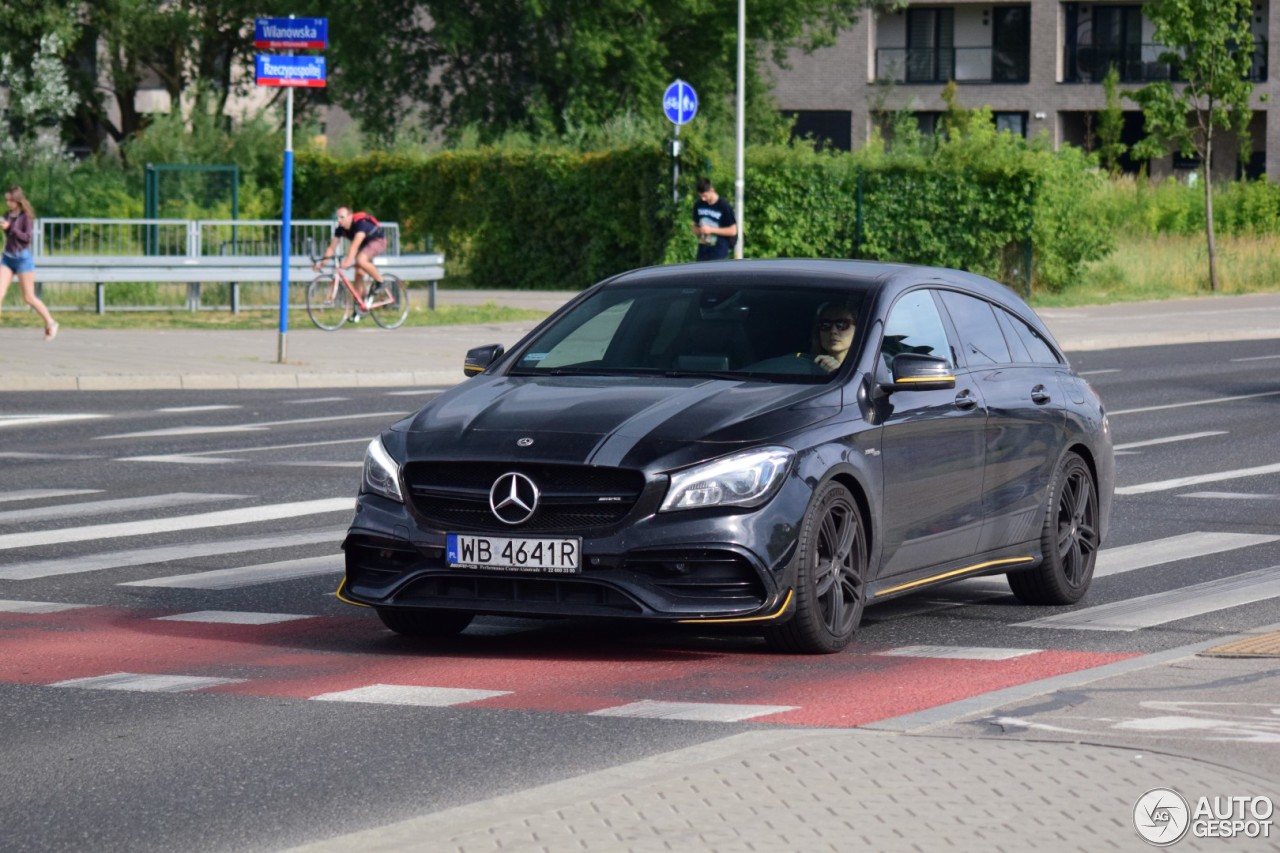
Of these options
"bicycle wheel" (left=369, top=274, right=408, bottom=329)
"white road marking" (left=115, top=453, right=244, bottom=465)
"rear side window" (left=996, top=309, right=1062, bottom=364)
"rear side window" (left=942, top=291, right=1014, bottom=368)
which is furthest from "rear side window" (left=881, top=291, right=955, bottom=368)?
"bicycle wheel" (left=369, top=274, right=408, bottom=329)

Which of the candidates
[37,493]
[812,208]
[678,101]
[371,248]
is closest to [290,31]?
[371,248]

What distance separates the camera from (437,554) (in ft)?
26.7

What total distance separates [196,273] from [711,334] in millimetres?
23718

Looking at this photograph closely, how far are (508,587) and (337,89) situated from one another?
4806cm

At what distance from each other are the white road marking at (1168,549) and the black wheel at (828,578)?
8.72 feet

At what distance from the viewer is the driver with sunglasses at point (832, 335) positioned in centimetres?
885

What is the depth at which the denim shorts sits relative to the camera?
2775cm

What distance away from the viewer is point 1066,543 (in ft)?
32.9

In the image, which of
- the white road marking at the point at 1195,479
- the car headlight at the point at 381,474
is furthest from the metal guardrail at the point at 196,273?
the car headlight at the point at 381,474

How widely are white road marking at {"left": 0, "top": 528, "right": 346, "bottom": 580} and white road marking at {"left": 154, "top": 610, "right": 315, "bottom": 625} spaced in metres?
1.38

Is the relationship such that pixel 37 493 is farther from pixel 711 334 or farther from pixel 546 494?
pixel 546 494

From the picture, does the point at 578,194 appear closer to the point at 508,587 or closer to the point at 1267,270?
the point at 1267,270

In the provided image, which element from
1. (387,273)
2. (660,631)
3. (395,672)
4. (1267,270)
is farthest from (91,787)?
(1267,270)

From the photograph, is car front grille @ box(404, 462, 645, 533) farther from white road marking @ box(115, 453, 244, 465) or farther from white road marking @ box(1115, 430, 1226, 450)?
white road marking @ box(1115, 430, 1226, 450)
